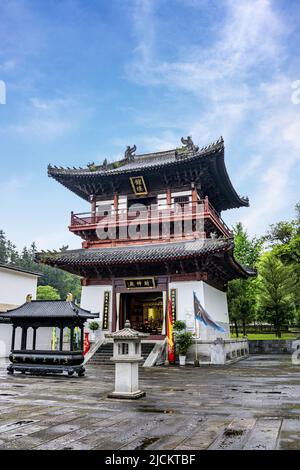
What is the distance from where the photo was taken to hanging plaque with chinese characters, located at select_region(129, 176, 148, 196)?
26688mm

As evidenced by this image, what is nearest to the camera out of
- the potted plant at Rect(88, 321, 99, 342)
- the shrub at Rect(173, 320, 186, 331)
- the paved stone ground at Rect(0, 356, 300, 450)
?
the paved stone ground at Rect(0, 356, 300, 450)

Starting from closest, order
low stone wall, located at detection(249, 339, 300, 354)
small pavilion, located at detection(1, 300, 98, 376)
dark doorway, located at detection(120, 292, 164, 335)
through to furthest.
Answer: small pavilion, located at detection(1, 300, 98, 376) < dark doorway, located at detection(120, 292, 164, 335) < low stone wall, located at detection(249, 339, 300, 354)

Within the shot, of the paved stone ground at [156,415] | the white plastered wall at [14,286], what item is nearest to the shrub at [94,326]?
the paved stone ground at [156,415]

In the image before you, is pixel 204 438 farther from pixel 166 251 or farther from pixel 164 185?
pixel 164 185

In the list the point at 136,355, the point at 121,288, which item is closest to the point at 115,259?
the point at 121,288

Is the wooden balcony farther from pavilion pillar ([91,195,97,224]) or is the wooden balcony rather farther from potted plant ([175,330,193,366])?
potted plant ([175,330,193,366])

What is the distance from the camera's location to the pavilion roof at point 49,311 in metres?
16.8

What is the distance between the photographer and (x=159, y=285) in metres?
24.0

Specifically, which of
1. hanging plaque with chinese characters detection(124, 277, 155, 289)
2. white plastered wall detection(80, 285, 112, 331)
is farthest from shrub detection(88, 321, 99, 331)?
hanging plaque with chinese characters detection(124, 277, 155, 289)

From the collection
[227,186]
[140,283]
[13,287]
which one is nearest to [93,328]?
[140,283]

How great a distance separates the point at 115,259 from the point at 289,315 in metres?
22.8

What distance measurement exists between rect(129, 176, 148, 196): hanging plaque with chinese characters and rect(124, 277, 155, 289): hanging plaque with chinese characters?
629 cm
